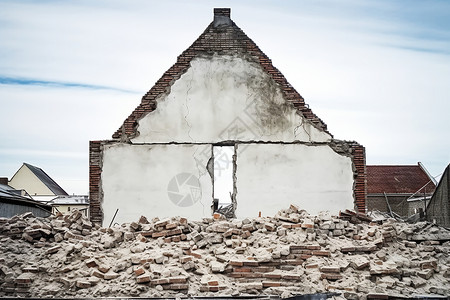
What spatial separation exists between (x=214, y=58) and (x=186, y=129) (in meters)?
2.08

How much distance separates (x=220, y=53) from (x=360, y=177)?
16.2ft

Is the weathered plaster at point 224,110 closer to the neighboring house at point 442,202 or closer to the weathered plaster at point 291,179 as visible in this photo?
the weathered plaster at point 291,179

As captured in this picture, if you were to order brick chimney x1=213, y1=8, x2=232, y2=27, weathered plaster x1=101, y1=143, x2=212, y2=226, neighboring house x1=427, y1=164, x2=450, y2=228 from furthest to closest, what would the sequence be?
neighboring house x1=427, y1=164, x2=450, y2=228 → brick chimney x1=213, y1=8, x2=232, y2=27 → weathered plaster x1=101, y1=143, x2=212, y2=226

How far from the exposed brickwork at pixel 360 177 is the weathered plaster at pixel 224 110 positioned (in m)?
0.83

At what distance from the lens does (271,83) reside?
1390 centimetres

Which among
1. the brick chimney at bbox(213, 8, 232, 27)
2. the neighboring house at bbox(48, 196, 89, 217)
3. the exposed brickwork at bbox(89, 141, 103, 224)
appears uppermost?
the brick chimney at bbox(213, 8, 232, 27)

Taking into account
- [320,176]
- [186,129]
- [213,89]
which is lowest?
[320,176]

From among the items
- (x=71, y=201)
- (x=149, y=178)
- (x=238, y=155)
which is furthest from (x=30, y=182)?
(x=238, y=155)

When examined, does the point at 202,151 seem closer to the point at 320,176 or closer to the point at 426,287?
the point at 320,176

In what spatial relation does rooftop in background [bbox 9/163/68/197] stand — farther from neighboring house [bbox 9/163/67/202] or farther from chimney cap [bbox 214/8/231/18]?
chimney cap [bbox 214/8/231/18]

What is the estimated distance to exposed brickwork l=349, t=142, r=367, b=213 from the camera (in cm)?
1348

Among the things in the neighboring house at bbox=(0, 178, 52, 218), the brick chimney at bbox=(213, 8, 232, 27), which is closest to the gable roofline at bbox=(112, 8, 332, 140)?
the brick chimney at bbox=(213, 8, 232, 27)

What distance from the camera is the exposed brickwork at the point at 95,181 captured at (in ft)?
43.9

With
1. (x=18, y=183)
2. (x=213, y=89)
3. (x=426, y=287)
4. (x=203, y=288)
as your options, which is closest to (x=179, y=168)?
(x=213, y=89)
